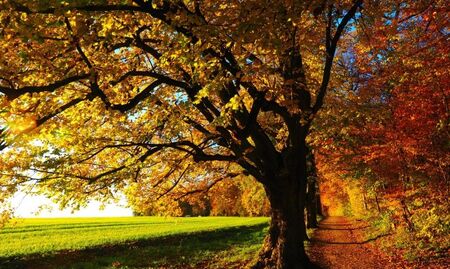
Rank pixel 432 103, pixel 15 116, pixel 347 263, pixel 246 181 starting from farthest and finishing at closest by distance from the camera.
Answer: pixel 246 181 → pixel 347 263 → pixel 432 103 → pixel 15 116

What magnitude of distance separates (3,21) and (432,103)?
14.7 meters

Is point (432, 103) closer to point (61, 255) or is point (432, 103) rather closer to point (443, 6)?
point (443, 6)

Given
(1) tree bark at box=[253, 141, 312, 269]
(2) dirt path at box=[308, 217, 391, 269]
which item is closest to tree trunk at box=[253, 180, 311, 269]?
(1) tree bark at box=[253, 141, 312, 269]

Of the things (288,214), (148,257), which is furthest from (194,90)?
(148,257)

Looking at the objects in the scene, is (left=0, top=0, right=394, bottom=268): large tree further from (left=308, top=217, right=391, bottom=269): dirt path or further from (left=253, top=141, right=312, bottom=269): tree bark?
(left=308, top=217, right=391, bottom=269): dirt path

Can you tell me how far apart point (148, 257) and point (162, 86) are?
14.7 m

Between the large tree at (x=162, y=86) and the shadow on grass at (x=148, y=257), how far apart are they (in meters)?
7.15

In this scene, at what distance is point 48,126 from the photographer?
11.5 metres

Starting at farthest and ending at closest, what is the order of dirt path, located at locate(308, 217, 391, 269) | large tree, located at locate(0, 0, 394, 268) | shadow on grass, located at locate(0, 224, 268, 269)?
shadow on grass, located at locate(0, 224, 268, 269)
dirt path, located at locate(308, 217, 391, 269)
large tree, located at locate(0, 0, 394, 268)

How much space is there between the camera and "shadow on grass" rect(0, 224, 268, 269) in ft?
71.3

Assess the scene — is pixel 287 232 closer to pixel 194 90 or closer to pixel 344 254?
pixel 194 90

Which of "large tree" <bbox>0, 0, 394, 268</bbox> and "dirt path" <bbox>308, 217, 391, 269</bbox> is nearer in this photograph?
"large tree" <bbox>0, 0, 394, 268</bbox>

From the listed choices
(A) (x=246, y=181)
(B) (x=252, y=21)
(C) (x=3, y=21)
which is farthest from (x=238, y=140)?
(A) (x=246, y=181)

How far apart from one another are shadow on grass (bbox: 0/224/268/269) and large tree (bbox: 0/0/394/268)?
7149 mm
